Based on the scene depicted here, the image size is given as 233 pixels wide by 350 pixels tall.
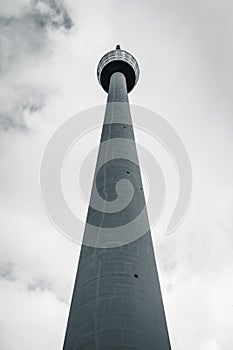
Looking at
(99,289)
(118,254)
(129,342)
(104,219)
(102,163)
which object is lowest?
(129,342)

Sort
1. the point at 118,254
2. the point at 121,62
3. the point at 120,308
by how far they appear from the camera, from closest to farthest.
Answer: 1. the point at 120,308
2. the point at 118,254
3. the point at 121,62

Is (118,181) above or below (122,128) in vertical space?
below

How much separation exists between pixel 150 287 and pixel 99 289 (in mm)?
2223

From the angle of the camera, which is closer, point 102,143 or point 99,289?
point 99,289

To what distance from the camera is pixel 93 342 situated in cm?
1357

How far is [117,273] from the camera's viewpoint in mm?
16266

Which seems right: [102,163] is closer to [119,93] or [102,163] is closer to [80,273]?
[80,273]

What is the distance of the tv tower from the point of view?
45.6ft

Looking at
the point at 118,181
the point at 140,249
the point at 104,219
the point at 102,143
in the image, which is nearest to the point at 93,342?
the point at 140,249

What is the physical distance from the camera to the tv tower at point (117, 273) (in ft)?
45.6

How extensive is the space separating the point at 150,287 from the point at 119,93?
74.6 ft

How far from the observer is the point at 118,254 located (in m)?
17.3

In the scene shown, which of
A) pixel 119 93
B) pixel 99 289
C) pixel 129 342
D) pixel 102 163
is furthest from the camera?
pixel 119 93

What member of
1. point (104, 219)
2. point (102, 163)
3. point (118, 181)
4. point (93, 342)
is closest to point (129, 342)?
point (93, 342)
